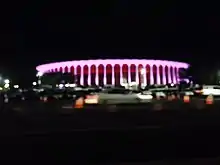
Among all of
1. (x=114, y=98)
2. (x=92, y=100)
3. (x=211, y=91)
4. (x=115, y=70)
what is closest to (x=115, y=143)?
(x=114, y=98)

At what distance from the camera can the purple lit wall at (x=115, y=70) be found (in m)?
140

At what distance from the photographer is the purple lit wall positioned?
458 feet

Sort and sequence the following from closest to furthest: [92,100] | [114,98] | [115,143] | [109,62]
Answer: [115,143]
[114,98]
[92,100]
[109,62]

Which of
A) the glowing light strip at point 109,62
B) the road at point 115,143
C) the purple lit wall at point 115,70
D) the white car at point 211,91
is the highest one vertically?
the glowing light strip at point 109,62

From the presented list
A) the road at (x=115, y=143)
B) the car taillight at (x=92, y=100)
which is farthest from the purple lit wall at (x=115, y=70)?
the road at (x=115, y=143)

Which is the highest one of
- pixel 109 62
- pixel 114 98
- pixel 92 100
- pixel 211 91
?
pixel 109 62

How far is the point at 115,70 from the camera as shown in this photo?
467 ft

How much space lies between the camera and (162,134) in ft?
46.0

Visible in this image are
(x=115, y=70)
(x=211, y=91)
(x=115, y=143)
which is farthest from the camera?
(x=115, y=70)

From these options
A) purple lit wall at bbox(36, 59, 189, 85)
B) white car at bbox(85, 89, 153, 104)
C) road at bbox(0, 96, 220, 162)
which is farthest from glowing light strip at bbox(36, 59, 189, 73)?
road at bbox(0, 96, 220, 162)

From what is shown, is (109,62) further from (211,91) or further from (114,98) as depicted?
(114,98)

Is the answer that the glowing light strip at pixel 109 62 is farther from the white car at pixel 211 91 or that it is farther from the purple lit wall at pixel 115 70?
the white car at pixel 211 91

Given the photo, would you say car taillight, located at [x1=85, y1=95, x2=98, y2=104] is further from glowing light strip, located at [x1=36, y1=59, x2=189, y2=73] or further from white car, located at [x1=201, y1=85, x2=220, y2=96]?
glowing light strip, located at [x1=36, y1=59, x2=189, y2=73]
